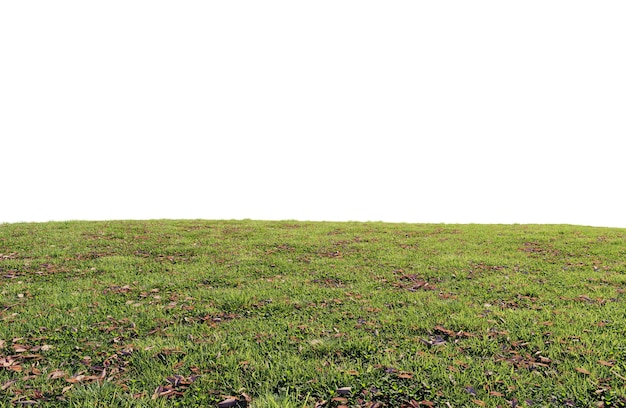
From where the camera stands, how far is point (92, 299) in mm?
8219

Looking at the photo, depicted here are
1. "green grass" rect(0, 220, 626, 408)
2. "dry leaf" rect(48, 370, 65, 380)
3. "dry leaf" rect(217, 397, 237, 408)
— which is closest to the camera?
"dry leaf" rect(217, 397, 237, 408)

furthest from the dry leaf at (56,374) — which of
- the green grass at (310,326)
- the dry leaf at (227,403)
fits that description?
the dry leaf at (227,403)

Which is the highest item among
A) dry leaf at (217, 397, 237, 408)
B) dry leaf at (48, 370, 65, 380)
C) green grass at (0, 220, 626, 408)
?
green grass at (0, 220, 626, 408)

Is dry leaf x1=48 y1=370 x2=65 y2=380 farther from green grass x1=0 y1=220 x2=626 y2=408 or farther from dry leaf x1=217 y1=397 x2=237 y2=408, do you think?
dry leaf x1=217 y1=397 x2=237 y2=408

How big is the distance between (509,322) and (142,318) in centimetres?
648

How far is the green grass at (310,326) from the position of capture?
478 centimetres

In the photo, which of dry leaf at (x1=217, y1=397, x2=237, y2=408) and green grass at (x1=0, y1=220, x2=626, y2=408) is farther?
green grass at (x1=0, y1=220, x2=626, y2=408)

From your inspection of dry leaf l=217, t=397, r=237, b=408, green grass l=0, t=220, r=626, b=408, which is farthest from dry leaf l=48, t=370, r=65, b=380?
dry leaf l=217, t=397, r=237, b=408

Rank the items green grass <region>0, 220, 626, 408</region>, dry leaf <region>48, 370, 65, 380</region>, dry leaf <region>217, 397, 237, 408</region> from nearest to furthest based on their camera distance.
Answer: dry leaf <region>217, 397, 237, 408</region>, green grass <region>0, 220, 626, 408</region>, dry leaf <region>48, 370, 65, 380</region>

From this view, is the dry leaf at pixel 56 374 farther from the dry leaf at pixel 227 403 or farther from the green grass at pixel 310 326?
the dry leaf at pixel 227 403

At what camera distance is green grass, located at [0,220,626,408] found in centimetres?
478

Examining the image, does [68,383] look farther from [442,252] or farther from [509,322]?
[442,252]

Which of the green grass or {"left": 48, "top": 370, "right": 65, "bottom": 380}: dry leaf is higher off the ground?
the green grass

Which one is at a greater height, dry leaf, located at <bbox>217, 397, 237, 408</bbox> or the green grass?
the green grass
